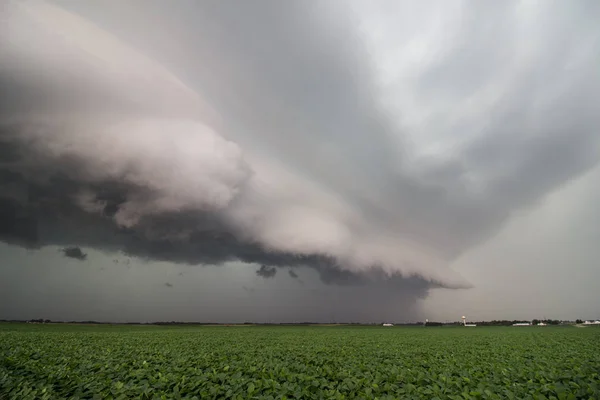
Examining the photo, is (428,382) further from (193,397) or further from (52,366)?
(52,366)

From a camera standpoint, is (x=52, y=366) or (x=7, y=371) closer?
(x=7, y=371)

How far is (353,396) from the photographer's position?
447 inches

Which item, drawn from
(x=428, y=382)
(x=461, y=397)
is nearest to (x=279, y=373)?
(x=428, y=382)

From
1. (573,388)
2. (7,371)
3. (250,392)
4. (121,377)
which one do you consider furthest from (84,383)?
(573,388)

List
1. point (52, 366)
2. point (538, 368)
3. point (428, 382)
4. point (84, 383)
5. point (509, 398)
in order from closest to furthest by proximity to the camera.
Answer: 1. point (509, 398)
2. point (84, 383)
3. point (428, 382)
4. point (52, 366)
5. point (538, 368)

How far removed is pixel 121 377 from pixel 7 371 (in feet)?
17.8

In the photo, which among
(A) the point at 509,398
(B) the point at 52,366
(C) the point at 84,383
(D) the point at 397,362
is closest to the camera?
(A) the point at 509,398

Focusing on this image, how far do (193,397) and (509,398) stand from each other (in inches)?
428

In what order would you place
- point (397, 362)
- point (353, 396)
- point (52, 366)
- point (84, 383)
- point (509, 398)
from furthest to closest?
point (397, 362) → point (52, 366) → point (84, 383) → point (353, 396) → point (509, 398)

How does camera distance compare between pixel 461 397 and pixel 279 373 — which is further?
pixel 279 373

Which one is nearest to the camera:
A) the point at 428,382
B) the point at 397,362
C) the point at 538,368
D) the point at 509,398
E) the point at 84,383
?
the point at 509,398

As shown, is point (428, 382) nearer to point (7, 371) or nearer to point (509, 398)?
point (509, 398)

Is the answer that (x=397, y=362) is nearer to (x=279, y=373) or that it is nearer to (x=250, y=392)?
(x=279, y=373)

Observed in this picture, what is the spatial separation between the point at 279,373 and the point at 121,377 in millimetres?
7071
